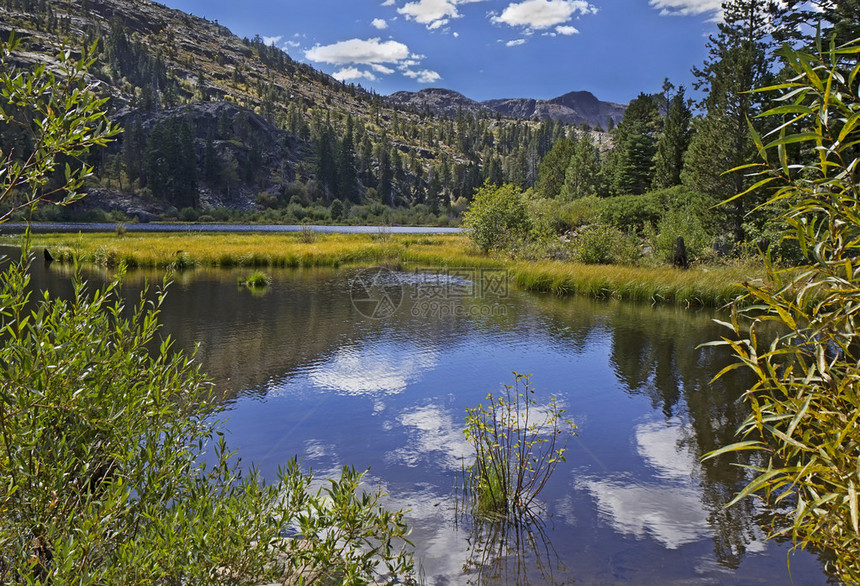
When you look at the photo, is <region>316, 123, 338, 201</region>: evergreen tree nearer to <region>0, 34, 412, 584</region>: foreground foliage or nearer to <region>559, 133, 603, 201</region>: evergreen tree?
<region>559, 133, 603, 201</region>: evergreen tree

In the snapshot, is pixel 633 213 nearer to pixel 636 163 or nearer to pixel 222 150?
pixel 636 163

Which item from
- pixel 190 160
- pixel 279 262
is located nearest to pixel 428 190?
pixel 190 160

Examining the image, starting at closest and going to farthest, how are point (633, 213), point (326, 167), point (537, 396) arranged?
point (537, 396)
point (633, 213)
point (326, 167)

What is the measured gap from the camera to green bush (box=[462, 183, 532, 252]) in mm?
33719

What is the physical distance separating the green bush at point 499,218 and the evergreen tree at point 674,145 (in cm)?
1922

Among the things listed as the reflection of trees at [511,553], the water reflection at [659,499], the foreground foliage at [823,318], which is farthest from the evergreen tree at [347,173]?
the foreground foliage at [823,318]

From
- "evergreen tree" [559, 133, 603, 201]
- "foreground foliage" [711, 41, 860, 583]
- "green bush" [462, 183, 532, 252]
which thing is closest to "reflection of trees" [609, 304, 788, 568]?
"foreground foliage" [711, 41, 860, 583]

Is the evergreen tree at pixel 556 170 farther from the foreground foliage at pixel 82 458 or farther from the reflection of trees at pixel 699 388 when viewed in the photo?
→ the foreground foliage at pixel 82 458

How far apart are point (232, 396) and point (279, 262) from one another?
2331cm

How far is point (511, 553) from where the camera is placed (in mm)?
4902

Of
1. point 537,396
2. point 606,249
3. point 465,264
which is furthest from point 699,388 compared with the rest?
point 465,264

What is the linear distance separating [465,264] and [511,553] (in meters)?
26.0

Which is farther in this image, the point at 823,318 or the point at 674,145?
the point at 674,145

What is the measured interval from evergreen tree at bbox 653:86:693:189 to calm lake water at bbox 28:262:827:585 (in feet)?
109
